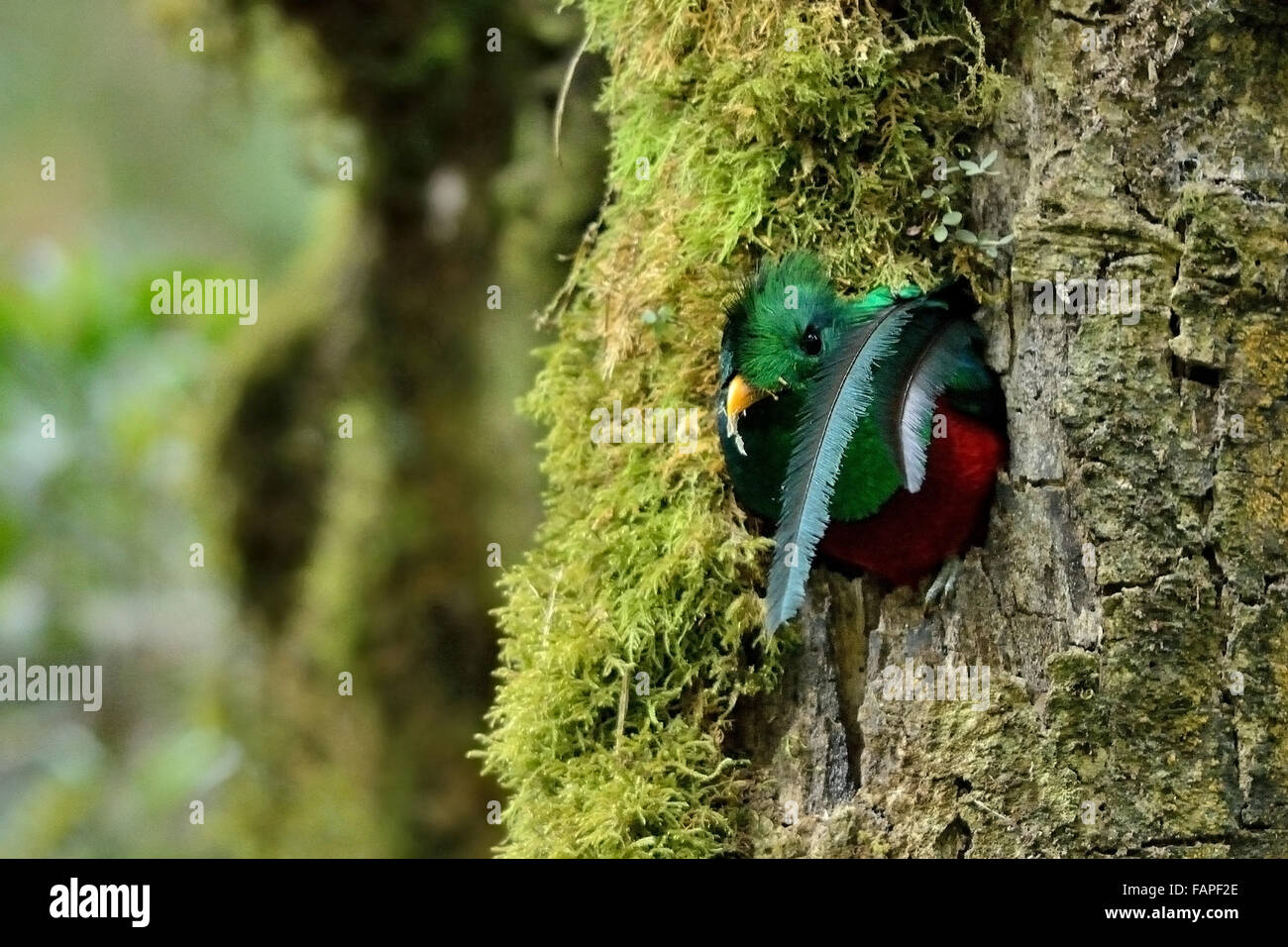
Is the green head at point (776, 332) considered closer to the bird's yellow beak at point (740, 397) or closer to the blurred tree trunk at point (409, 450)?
the bird's yellow beak at point (740, 397)

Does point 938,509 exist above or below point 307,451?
below

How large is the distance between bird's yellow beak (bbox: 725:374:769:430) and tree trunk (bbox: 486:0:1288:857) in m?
0.22

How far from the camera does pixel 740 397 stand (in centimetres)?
205

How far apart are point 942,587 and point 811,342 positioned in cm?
52

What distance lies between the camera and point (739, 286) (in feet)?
7.24

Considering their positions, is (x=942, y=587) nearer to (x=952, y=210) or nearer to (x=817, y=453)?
(x=817, y=453)

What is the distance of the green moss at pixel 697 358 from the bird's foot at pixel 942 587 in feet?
0.97

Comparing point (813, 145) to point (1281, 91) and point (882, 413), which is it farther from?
point (1281, 91)

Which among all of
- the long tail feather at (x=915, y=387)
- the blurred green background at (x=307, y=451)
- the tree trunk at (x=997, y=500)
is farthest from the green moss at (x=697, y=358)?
the blurred green background at (x=307, y=451)

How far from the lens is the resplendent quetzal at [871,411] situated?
2.05 meters

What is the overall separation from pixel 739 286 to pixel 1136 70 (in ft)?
2.66

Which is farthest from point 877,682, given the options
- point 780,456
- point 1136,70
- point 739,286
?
point 1136,70

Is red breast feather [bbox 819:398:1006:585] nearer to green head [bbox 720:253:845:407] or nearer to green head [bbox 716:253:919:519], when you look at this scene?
green head [bbox 716:253:919:519]

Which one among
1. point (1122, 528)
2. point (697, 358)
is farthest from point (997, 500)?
point (697, 358)
